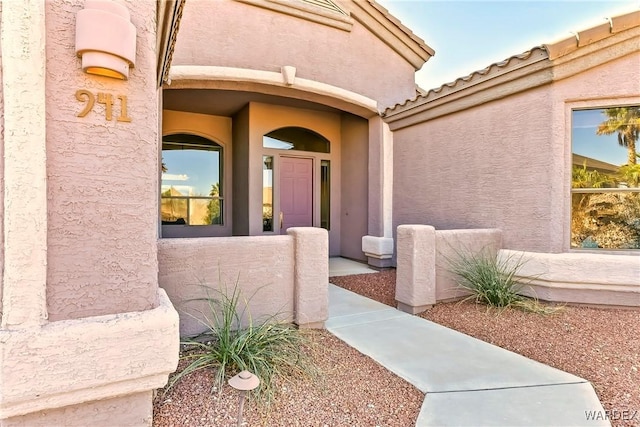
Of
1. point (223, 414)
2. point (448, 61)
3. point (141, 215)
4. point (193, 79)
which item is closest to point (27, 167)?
point (141, 215)

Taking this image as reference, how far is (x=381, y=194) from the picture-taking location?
9047 mm

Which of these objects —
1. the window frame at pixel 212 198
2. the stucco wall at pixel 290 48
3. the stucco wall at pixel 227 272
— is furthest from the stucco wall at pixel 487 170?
the window frame at pixel 212 198

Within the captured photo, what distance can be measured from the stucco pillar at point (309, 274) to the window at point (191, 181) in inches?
255

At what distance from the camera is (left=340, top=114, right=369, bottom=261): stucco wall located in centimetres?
981

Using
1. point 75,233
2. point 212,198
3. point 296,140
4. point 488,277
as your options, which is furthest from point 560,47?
point 212,198

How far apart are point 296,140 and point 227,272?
6.69 m

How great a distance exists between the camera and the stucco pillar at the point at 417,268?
17.7 ft

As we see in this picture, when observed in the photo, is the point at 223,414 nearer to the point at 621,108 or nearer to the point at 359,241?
the point at 621,108

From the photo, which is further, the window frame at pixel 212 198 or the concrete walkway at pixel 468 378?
the window frame at pixel 212 198

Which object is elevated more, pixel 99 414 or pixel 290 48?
pixel 290 48

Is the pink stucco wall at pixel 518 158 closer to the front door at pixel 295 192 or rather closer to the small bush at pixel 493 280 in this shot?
the small bush at pixel 493 280

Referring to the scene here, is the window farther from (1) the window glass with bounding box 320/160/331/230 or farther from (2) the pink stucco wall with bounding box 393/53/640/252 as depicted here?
(2) the pink stucco wall with bounding box 393/53/640/252

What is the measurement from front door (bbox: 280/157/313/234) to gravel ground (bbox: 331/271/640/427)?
14.7ft

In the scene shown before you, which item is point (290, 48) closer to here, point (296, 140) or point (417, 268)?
point (296, 140)
